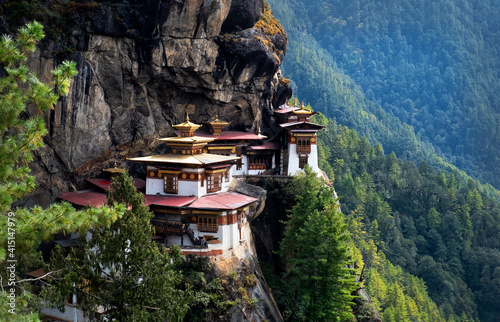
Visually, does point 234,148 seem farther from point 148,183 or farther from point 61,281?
point 61,281

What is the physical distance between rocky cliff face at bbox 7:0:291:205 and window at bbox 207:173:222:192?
6.77 metres

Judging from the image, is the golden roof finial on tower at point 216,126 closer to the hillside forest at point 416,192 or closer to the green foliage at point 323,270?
the hillside forest at point 416,192

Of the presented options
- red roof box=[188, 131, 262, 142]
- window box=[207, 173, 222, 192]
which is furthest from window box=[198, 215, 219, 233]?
red roof box=[188, 131, 262, 142]

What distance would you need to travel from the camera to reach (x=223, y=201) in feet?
95.0

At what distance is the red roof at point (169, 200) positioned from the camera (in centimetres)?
2794

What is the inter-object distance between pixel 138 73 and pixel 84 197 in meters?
8.62

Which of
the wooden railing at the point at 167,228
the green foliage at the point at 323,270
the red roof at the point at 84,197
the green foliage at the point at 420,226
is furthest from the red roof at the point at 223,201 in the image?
the green foliage at the point at 420,226

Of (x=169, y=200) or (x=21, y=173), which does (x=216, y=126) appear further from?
(x=21, y=173)

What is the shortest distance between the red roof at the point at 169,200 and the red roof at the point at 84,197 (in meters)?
2.50

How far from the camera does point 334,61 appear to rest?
626ft

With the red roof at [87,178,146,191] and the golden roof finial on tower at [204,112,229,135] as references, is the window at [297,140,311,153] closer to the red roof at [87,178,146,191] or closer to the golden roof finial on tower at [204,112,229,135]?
the golden roof finial on tower at [204,112,229,135]

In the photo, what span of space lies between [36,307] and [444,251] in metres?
60.8

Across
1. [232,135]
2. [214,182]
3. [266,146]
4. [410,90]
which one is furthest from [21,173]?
[410,90]

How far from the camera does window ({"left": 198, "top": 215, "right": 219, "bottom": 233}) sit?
91.8ft
